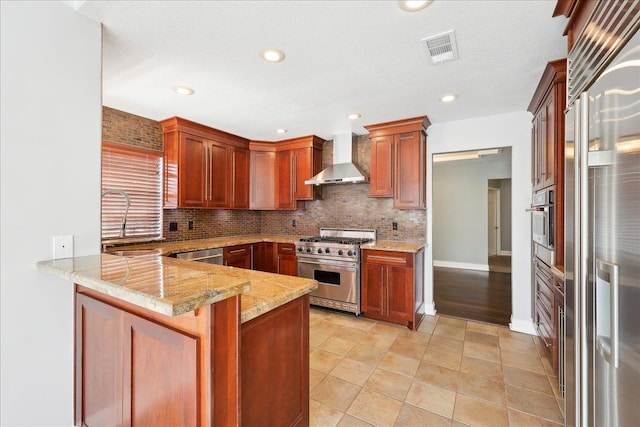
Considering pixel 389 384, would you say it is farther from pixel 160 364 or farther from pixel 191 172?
pixel 191 172

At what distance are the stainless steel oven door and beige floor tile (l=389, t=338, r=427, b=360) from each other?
0.77 m

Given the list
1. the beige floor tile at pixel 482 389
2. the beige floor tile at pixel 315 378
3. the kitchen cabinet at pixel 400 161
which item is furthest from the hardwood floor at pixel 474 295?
the beige floor tile at pixel 315 378

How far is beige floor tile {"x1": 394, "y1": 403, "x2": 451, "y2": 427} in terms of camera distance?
1.80 meters

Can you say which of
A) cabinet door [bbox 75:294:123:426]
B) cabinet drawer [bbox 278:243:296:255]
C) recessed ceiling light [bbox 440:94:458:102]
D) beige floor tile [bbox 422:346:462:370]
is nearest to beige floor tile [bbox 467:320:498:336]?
beige floor tile [bbox 422:346:462:370]

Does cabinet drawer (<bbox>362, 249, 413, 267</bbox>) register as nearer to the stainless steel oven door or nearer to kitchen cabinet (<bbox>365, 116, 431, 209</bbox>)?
the stainless steel oven door

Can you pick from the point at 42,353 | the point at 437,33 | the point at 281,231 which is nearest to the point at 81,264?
the point at 42,353

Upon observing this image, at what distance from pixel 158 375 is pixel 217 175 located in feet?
10.8

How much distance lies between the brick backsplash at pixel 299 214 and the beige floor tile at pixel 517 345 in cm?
147

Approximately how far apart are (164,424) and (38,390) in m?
0.96

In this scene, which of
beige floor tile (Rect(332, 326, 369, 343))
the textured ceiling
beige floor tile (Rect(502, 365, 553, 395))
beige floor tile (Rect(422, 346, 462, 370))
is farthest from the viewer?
beige floor tile (Rect(332, 326, 369, 343))

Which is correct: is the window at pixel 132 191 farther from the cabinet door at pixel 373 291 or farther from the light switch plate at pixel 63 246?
the cabinet door at pixel 373 291

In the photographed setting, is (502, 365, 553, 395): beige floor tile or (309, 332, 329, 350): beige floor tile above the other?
(502, 365, 553, 395): beige floor tile

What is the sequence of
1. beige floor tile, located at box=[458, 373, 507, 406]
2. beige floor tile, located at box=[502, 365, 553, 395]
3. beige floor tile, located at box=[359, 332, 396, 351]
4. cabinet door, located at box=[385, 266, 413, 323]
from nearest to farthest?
beige floor tile, located at box=[458, 373, 507, 406] < beige floor tile, located at box=[502, 365, 553, 395] < beige floor tile, located at box=[359, 332, 396, 351] < cabinet door, located at box=[385, 266, 413, 323]

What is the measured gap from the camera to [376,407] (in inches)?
77.3
